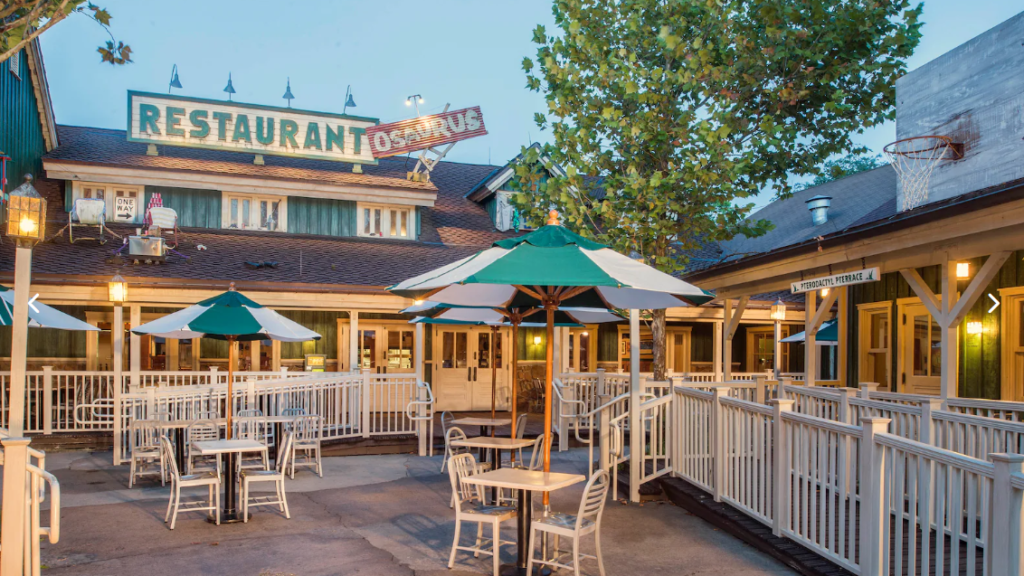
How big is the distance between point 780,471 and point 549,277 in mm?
2638

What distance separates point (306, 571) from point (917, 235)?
7173mm

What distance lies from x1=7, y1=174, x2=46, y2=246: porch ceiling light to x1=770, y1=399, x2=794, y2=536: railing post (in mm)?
5969

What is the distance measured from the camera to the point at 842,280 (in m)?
9.65

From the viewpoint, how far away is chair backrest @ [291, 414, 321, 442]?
35.2 ft

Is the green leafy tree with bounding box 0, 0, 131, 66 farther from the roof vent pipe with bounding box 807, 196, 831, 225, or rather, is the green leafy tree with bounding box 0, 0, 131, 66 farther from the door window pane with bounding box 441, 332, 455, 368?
the roof vent pipe with bounding box 807, 196, 831, 225

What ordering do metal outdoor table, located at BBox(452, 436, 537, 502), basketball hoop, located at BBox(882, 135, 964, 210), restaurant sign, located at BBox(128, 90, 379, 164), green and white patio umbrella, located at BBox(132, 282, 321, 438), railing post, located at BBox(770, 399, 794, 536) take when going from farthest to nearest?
restaurant sign, located at BBox(128, 90, 379, 164) < basketball hoop, located at BBox(882, 135, 964, 210) < green and white patio umbrella, located at BBox(132, 282, 321, 438) < metal outdoor table, located at BBox(452, 436, 537, 502) < railing post, located at BBox(770, 399, 794, 536)

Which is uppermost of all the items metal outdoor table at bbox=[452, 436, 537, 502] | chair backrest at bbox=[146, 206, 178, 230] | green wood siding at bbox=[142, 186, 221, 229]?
green wood siding at bbox=[142, 186, 221, 229]

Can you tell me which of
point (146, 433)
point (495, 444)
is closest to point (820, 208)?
point (495, 444)

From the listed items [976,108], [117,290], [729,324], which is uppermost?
[976,108]

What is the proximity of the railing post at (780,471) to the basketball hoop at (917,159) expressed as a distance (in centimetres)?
612

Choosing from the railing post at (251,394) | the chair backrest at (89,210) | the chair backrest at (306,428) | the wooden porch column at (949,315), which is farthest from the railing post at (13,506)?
the chair backrest at (89,210)

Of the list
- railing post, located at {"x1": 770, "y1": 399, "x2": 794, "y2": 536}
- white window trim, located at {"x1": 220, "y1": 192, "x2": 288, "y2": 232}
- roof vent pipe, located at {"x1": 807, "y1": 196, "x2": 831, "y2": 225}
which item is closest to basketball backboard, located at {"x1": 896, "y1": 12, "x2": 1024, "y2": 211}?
roof vent pipe, located at {"x1": 807, "y1": 196, "x2": 831, "y2": 225}

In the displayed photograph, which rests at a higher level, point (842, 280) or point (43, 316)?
point (842, 280)

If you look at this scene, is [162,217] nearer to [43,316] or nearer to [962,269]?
[43,316]
